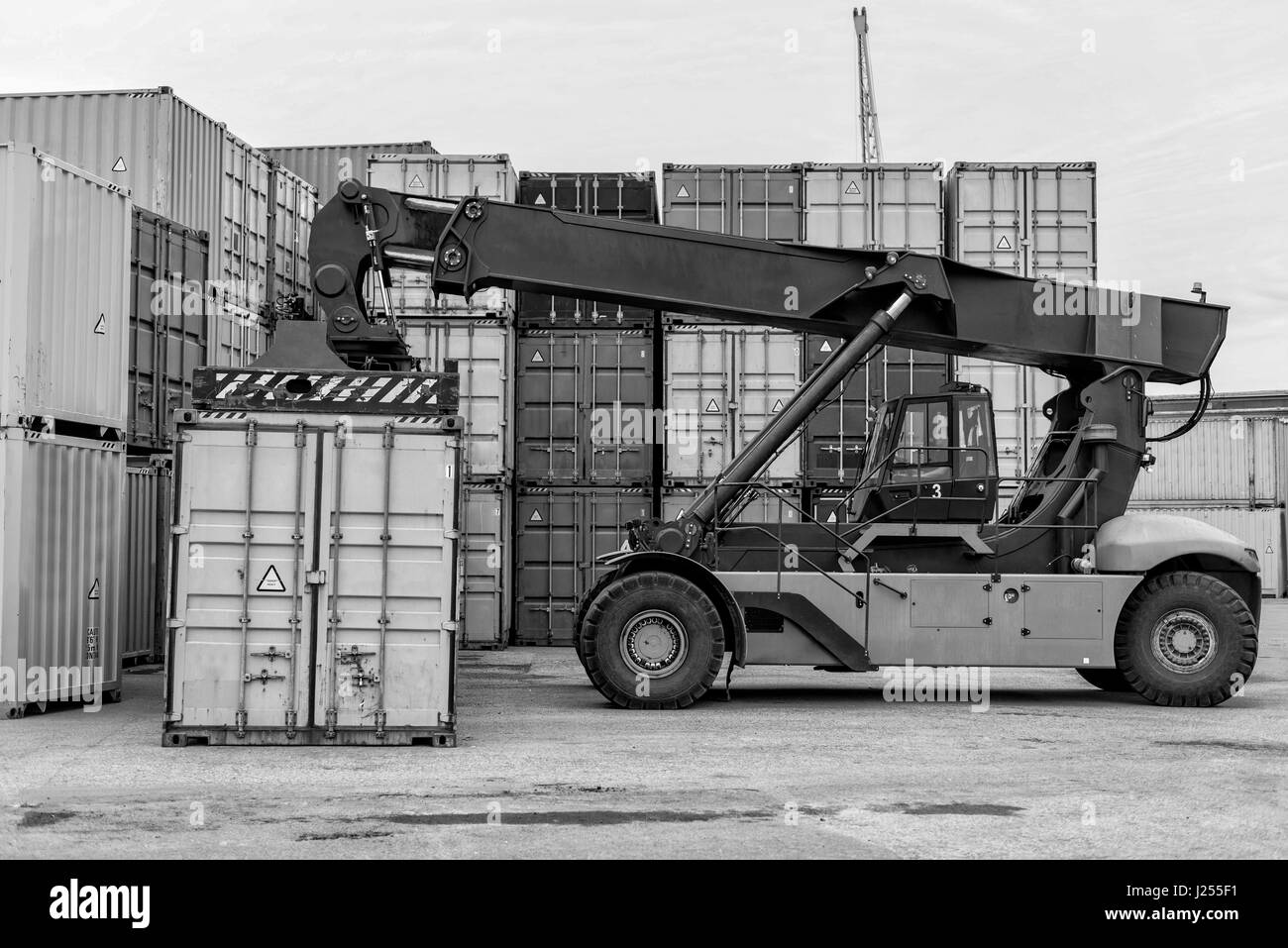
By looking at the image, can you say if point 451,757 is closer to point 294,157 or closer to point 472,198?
point 472,198

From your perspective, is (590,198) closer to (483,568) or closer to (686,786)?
(483,568)

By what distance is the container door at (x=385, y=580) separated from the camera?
1072 centimetres

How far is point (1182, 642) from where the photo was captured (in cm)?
1377

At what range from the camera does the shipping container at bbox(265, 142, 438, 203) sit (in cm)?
2414

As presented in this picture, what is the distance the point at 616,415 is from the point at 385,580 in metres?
10.6

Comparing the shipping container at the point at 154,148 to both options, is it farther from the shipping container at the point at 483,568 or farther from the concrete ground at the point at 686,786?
the concrete ground at the point at 686,786

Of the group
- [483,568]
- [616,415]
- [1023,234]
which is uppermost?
[1023,234]

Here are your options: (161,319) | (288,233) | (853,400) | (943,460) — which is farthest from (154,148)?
(943,460)

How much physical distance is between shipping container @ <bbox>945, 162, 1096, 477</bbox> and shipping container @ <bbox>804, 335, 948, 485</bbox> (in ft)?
2.11

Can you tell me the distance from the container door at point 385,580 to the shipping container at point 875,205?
11406mm

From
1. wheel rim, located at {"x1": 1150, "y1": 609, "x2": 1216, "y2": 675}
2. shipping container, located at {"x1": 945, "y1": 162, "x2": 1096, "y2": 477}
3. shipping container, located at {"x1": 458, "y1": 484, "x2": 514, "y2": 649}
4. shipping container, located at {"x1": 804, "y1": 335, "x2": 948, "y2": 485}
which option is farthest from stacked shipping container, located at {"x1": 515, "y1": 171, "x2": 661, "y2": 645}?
wheel rim, located at {"x1": 1150, "y1": 609, "x2": 1216, "y2": 675}

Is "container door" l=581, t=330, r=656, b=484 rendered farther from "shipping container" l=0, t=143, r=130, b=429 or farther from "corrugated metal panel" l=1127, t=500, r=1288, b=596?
"corrugated metal panel" l=1127, t=500, r=1288, b=596

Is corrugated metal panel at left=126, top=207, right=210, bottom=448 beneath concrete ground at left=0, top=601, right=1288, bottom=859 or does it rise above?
above

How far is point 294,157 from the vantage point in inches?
970
